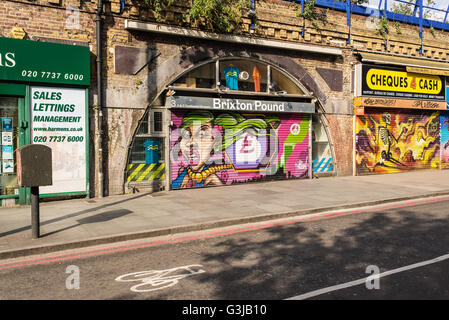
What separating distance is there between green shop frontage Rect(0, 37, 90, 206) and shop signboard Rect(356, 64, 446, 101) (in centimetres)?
1087

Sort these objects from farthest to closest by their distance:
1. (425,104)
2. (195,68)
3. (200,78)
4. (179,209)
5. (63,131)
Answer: (425,104)
(200,78)
(195,68)
(63,131)
(179,209)

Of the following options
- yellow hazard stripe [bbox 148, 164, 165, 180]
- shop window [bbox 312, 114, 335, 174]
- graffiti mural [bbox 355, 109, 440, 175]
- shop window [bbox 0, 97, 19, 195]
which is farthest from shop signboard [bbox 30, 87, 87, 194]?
graffiti mural [bbox 355, 109, 440, 175]

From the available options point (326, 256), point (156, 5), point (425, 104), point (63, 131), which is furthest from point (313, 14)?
point (326, 256)

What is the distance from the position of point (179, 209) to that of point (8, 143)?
15.7 feet

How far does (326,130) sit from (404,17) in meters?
6.82

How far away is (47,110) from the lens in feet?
33.8

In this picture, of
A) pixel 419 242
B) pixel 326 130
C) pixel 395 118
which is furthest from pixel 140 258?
pixel 395 118

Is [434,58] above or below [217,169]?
above

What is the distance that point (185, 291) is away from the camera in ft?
15.0

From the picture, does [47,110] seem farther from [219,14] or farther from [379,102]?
[379,102]

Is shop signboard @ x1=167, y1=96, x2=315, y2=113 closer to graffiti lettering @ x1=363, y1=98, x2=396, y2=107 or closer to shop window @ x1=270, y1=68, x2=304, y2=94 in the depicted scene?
shop window @ x1=270, y1=68, x2=304, y2=94

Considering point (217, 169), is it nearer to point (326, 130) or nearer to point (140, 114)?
point (140, 114)

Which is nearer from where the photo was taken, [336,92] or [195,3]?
[195,3]

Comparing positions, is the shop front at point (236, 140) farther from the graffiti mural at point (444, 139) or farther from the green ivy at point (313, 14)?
the graffiti mural at point (444, 139)
